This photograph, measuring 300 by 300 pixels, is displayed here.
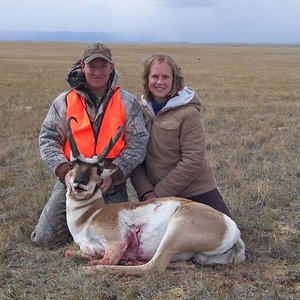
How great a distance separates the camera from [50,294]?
4.50 metres

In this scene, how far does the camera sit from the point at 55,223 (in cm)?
626

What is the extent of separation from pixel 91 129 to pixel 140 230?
1.46m

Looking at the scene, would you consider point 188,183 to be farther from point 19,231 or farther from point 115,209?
point 19,231

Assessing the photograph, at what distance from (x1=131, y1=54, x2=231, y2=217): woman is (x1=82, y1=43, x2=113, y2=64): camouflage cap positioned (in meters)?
0.46

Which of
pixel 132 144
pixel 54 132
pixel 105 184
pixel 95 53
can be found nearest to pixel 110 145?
pixel 105 184

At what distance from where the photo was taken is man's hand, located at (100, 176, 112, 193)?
5.70 metres

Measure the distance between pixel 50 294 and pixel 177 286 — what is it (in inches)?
41.3

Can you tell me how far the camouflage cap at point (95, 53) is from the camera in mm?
6211

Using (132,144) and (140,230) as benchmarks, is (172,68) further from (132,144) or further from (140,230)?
(140,230)

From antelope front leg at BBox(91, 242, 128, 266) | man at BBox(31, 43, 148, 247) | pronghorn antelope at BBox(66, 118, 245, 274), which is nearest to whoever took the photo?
pronghorn antelope at BBox(66, 118, 245, 274)

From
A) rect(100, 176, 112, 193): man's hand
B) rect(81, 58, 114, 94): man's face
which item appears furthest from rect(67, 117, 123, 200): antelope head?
rect(81, 58, 114, 94): man's face

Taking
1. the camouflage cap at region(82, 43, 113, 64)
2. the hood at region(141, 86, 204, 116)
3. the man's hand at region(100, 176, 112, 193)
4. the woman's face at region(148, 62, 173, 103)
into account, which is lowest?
the man's hand at region(100, 176, 112, 193)

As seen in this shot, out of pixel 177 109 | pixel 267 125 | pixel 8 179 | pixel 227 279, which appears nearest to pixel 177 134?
pixel 177 109

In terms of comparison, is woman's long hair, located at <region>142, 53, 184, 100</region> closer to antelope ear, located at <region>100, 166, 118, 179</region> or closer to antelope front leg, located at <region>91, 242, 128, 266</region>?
antelope ear, located at <region>100, 166, 118, 179</region>
